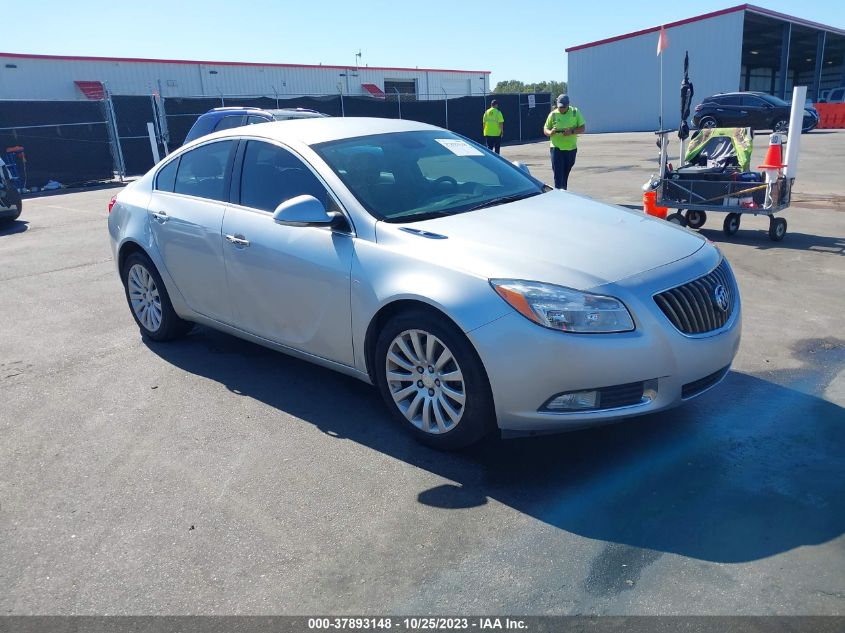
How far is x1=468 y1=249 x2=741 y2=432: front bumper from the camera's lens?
10.7ft

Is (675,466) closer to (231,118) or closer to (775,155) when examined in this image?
(775,155)

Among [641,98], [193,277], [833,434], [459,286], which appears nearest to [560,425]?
[459,286]

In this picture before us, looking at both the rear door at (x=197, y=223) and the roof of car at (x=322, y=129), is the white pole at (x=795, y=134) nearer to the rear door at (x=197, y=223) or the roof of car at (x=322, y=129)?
the roof of car at (x=322, y=129)

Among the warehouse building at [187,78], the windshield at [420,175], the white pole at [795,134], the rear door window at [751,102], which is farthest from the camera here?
the warehouse building at [187,78]

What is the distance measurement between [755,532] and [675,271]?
50.5 inches

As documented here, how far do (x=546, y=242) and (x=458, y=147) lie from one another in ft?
5.23

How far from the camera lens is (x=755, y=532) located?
9.71 ft

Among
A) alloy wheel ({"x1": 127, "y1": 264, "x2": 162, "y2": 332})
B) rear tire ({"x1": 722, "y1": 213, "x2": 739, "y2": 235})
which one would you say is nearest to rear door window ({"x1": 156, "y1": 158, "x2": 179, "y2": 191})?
alloy wheel ({"x1": 127, "y1": 264, "x2": 162, "y2": 332})

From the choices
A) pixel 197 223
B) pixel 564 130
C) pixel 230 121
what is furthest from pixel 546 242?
pixel 230 121

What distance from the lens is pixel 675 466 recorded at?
3.52 meters

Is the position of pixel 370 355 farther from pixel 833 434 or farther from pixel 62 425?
pixel 833 434

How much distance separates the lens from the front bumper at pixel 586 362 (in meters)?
3.26

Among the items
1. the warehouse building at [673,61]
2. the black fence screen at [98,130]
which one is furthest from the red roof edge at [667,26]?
the black fence screen at [98,130]

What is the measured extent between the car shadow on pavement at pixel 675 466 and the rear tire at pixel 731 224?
460cm
